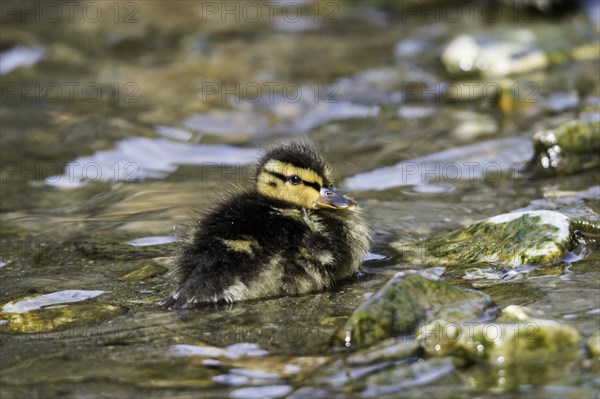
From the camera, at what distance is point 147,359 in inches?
161

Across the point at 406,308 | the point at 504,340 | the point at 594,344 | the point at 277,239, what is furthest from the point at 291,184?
the point at 594,344

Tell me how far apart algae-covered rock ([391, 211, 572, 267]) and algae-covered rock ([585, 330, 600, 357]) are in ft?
3.99

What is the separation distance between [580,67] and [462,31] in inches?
87.5

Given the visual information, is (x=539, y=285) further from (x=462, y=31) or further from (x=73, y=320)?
(x=462, y=31)

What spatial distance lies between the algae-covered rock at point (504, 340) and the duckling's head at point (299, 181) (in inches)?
56.5

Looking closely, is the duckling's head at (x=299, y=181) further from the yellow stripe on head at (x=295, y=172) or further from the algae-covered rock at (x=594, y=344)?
the algae-covered rock at (x=594, y=344)

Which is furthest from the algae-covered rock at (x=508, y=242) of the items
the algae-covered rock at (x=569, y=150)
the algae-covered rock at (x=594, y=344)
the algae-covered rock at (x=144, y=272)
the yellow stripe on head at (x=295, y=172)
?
the algae-covered rock at (x=569, y=150)

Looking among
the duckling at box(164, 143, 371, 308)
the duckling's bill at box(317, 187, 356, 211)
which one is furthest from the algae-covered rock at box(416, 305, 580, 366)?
the duckling's bill at box(317, 187, 356, 211)

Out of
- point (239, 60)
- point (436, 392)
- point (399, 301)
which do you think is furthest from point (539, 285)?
point (239, 60)

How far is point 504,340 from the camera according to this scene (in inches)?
150

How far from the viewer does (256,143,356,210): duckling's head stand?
527 centimetres

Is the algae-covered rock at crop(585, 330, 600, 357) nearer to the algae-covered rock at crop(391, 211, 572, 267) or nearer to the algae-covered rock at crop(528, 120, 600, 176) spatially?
the algae-covered rock at crop(391, 211, 572, 267)

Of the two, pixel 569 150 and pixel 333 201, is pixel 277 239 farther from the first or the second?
pixel 569 150

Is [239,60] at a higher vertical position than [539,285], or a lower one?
higher
